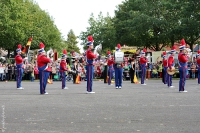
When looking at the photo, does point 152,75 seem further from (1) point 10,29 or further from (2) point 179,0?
(1) point 10,29

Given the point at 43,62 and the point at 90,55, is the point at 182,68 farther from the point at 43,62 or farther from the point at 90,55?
the point at 43,62

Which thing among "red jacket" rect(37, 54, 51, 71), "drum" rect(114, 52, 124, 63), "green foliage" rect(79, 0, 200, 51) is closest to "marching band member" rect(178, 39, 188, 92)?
"drum" rect(114, 52, 124, 63)

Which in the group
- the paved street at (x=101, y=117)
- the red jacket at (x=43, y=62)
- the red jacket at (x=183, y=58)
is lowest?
the paved street at (x=101, y=117)

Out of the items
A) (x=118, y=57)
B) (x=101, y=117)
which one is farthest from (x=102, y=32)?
(x=101, y=117)

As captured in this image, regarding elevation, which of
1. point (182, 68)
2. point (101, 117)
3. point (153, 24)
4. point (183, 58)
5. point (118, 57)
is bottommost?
point (101, 117)

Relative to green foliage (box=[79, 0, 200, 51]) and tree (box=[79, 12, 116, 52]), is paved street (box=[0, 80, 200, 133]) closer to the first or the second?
green foliage (box=[79, 0, 200, 51])

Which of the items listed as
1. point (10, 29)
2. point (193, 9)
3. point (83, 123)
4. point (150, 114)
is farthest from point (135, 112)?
point (10, 29)

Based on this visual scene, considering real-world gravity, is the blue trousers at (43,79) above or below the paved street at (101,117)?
above

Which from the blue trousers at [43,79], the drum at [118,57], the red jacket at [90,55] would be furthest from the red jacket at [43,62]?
the drum at [118,57]

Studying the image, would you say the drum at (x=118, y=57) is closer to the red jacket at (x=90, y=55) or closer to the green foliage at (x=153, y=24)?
the red jacket at (x=90, y=55)

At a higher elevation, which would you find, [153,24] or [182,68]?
[153,24]

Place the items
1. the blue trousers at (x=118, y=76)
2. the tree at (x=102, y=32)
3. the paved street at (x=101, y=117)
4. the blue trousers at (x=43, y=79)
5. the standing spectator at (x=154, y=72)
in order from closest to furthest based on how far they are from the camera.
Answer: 1. the paved street at (x=101, y=117)
2. the blue trousers at (x=43, y=79)
3. the blue trousers at (x=118, y=76)
4. the standing spectator at (x=154, y=72)
5. the tree at (x=102, y=32)

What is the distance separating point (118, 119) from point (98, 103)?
413 cm

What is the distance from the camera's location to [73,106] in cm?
1447
